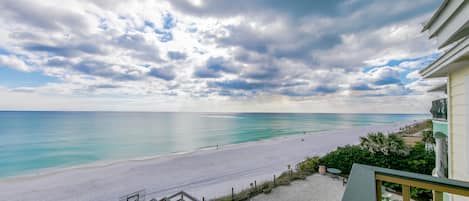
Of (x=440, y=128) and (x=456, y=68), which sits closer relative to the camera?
(x=456, y=68)

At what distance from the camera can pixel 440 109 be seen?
3.84 meters

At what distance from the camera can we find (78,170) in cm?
1684

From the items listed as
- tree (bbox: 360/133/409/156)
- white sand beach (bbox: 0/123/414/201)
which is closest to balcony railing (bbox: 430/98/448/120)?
tree (bbox: 360/133/409/156)

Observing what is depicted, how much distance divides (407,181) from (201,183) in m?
12.7

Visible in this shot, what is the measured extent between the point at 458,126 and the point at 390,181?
2.71 m

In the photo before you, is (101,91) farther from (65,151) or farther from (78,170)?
(78,170)

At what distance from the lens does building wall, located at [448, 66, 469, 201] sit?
2387 mm

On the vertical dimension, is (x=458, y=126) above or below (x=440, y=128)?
above

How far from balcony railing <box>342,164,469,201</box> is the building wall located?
2.10 metres

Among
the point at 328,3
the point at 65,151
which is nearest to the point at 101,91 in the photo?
the point at 65,151

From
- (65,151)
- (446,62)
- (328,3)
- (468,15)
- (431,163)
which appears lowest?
(65,151)

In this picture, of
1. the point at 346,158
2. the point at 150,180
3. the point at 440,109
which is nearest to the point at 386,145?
the point at 346,158

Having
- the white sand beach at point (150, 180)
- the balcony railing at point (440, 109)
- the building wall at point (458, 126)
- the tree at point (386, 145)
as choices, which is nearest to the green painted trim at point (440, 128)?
the balcony railing at point (440, 109)

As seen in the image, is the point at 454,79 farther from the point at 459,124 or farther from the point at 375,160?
the point at 375,160
